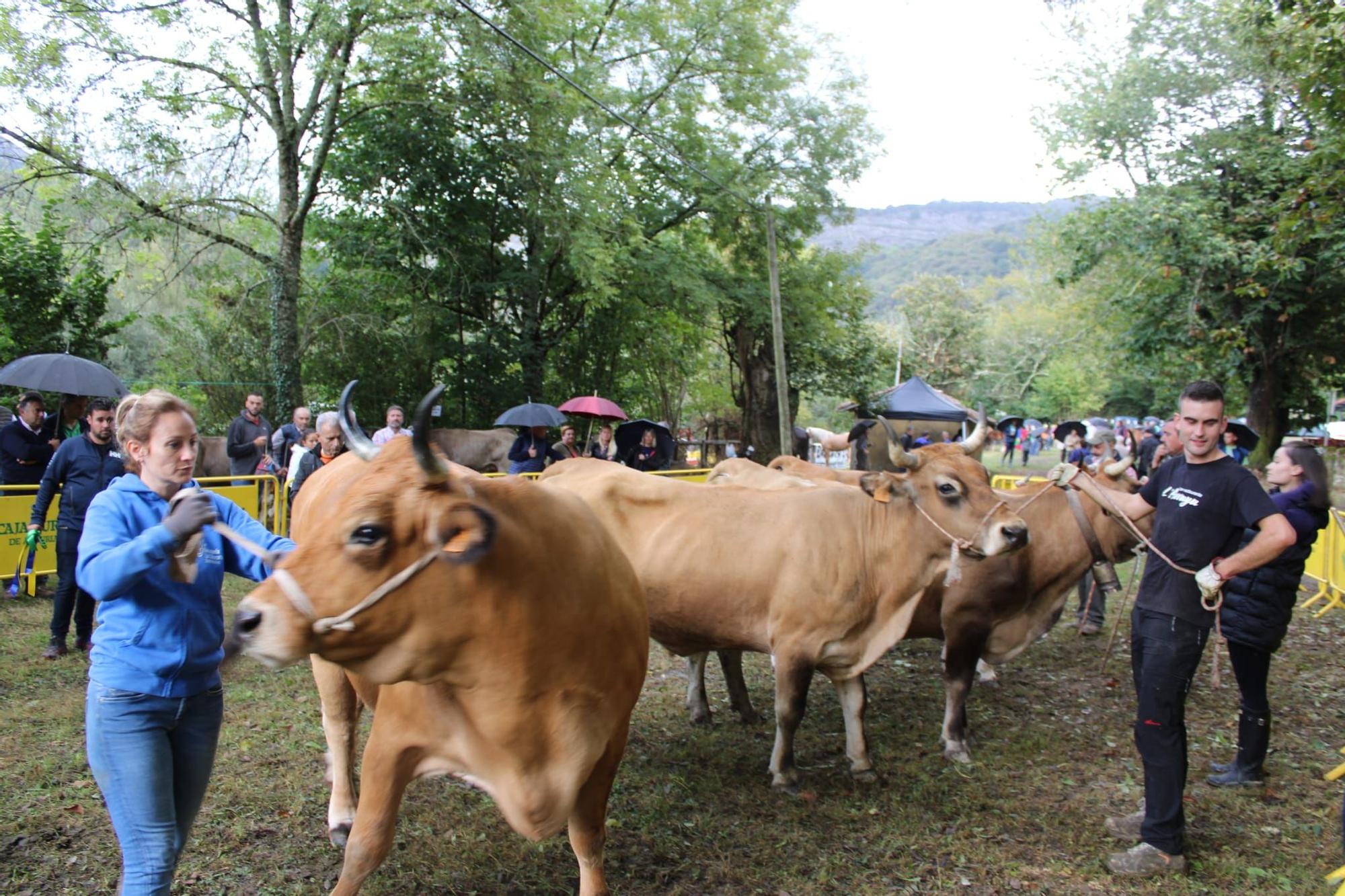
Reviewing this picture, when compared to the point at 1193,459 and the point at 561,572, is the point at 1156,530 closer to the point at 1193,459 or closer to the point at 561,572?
the point at 1193,459

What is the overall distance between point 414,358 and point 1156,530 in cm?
1684

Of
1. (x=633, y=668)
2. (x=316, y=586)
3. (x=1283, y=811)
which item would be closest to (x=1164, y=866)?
(x=1283, y=811)

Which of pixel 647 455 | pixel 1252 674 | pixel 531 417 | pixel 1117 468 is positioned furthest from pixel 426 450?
pixel 531 417

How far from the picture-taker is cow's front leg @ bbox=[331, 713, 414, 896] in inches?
119

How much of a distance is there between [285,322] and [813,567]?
44.9ft

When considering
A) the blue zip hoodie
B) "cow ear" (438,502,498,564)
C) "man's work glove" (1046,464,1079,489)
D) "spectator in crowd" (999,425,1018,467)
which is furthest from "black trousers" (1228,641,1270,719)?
"spectator in crowd" (999,425,1018,467)

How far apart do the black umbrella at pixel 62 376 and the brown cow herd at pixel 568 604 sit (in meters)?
4.44

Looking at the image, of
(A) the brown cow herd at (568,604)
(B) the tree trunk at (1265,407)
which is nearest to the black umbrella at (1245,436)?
(A) the brown cow herd at (568,604)

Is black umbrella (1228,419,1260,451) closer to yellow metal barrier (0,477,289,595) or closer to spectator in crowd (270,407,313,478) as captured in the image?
yellow metal barrier (0,477,289,595)

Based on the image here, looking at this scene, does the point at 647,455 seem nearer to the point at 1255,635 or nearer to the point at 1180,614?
the point at 1255,635

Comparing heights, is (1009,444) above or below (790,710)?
above

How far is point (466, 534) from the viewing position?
2510 mm

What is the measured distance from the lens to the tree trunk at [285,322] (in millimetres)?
15727

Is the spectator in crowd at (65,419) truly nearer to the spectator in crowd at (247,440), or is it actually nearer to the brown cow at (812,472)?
the spectator in crowd at (247,440)
